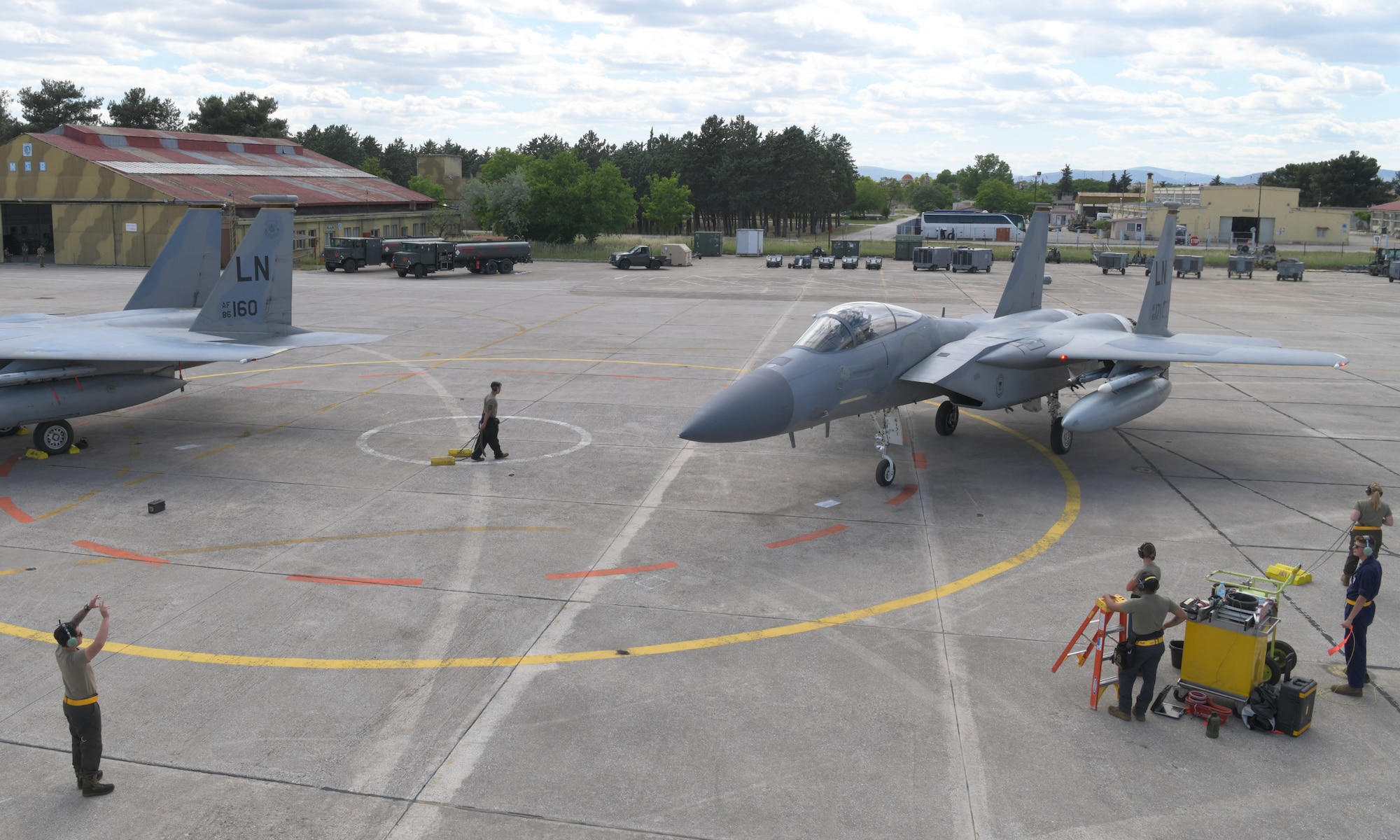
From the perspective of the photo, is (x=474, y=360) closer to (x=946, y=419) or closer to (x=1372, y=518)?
(x=946, y=419)

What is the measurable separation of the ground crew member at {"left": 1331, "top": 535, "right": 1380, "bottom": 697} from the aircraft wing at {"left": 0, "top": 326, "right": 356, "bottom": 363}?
58.9 feet

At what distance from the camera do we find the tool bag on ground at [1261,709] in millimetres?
9438

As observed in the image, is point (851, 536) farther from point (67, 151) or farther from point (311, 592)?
point (67, 151)

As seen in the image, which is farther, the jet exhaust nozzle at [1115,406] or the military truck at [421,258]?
the military truck at [421,258]

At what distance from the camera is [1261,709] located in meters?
9.48

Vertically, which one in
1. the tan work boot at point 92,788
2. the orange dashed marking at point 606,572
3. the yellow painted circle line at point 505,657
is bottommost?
the tan work boot at point 92,788

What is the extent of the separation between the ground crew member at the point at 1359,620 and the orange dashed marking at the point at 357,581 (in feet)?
35.9

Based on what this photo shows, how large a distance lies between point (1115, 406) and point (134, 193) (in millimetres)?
63940

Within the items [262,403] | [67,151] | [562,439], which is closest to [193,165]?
[67,151]

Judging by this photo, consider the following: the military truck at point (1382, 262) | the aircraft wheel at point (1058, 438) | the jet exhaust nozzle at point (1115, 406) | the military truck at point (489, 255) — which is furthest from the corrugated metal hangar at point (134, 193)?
the military truck at point (1382, 262)

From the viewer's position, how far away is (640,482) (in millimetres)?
17391

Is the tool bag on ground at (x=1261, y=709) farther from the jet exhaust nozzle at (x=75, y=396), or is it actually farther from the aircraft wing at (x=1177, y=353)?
the jet exhaust nozzle at (x=75, y=396)

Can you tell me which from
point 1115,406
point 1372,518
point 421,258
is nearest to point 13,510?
point 1115,406

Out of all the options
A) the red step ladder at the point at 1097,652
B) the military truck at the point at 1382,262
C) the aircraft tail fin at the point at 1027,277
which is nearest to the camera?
the red step ladder at the point at 1097,652
